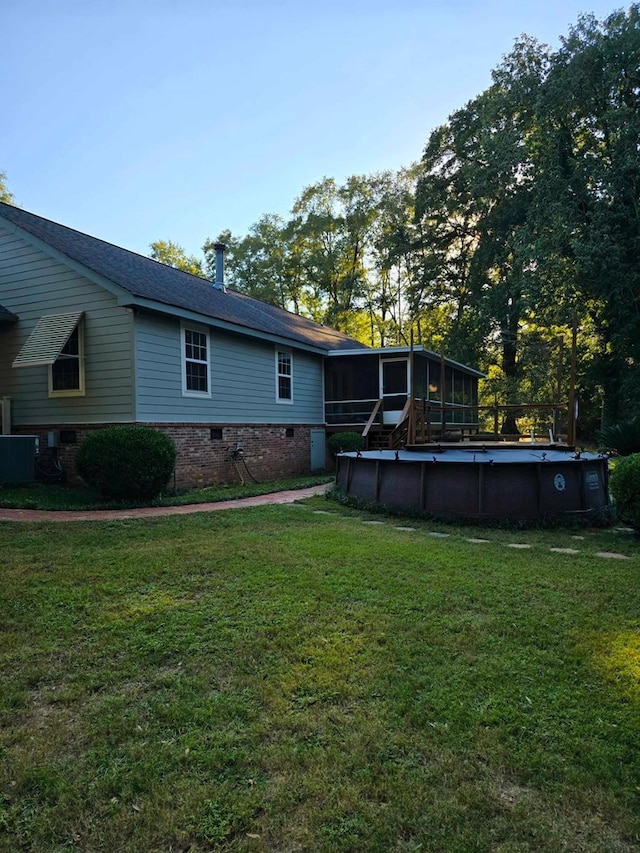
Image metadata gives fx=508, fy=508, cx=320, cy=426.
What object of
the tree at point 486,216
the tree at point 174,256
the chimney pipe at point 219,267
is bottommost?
the chimney pipe at point 219,267

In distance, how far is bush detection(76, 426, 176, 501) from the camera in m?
8.20

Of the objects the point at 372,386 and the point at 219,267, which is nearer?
the point at 372,386

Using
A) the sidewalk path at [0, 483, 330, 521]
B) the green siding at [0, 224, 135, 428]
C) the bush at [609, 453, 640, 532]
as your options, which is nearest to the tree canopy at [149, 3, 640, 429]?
the bush at [609, 453, 640, 532]

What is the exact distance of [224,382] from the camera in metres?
11.6

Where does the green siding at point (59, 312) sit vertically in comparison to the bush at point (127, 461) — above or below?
above

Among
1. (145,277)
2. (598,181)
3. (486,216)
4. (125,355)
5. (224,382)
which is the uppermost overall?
(486,216)

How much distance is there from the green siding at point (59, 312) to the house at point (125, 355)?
0.02 m

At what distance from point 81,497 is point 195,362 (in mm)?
3603

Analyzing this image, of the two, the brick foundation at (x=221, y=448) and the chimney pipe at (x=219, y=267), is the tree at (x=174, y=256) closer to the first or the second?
the chimney pipe at (x=219, y=267)

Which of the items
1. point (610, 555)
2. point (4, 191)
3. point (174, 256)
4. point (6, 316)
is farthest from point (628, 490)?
point (174, 256)

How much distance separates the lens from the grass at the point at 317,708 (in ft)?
5.76

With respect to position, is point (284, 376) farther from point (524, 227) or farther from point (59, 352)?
point (524, 227)

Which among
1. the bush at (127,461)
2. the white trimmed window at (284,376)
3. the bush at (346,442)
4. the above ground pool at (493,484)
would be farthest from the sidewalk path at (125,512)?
the bush at (346,442)

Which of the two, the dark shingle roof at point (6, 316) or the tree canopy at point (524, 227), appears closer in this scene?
the dark shingle roof at point (6, 316)
